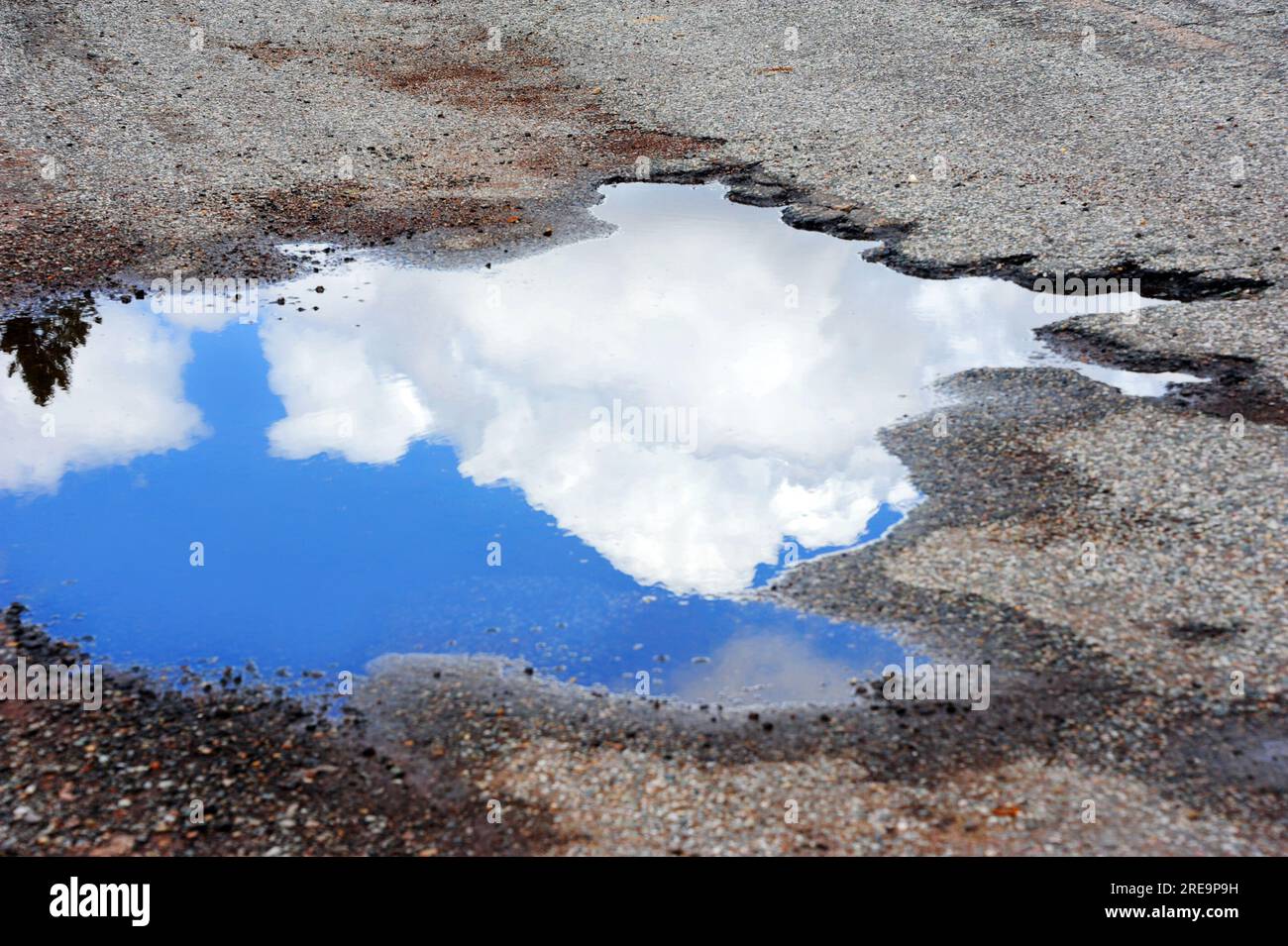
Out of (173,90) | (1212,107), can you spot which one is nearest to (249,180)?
(173,90)

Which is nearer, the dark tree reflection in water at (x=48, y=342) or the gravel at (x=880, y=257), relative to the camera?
the gravel at (x=880, y=257)

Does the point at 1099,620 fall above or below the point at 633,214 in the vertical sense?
below

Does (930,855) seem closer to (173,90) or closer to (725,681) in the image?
(725,681)

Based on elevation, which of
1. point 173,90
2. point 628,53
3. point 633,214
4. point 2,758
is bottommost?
point 2,758

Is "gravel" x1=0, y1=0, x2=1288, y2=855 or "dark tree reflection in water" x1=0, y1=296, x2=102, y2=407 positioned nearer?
"gravel" x1=0, y1=0, x2=1288, y2=855

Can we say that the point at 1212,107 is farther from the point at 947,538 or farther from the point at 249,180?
the point at 249,180

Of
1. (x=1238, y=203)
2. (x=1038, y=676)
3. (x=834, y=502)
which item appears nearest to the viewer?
(x=1038, y=676)

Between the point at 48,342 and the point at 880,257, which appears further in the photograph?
the point at 880,257

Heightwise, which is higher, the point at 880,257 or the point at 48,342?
the point at 880,257

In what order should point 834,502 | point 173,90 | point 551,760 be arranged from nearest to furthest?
point 551,760
point 834,502
point 173,90

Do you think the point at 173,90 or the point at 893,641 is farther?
the point at 173,90
